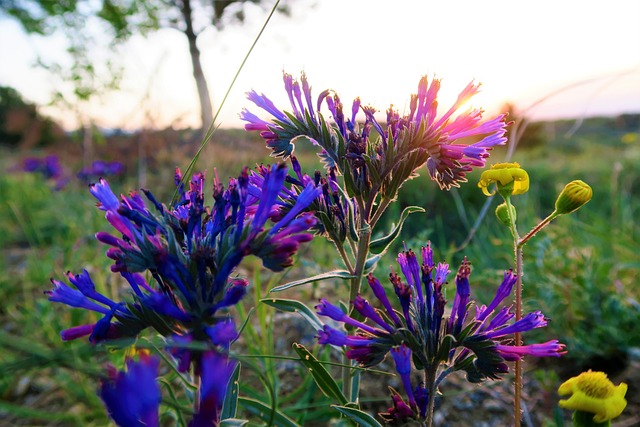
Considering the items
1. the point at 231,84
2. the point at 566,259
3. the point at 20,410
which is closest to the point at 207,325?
the point at 231,84

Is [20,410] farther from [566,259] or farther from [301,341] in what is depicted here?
[566,259]

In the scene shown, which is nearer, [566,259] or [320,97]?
[320,97]

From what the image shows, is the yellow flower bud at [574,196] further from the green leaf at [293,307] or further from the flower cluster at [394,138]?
the green leaf at [293,307]

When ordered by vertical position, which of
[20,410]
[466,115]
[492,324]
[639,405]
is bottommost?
[639,405]

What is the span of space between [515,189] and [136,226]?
2.30ft

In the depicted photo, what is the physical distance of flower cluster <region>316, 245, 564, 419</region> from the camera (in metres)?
0.86

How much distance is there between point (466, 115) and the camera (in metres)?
1.06

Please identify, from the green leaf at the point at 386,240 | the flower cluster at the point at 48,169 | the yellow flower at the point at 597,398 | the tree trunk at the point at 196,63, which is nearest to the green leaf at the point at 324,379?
the green leaf at the point at 386,240

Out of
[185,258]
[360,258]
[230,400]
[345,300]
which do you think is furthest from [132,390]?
[345,300]

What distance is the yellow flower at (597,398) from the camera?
0.72m

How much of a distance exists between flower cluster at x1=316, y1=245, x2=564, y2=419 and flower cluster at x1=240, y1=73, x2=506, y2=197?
0.67 feet

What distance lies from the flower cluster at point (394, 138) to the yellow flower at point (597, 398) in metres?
0.45

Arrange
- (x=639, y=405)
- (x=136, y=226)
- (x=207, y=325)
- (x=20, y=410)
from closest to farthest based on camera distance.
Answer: (x=207, y=325) → (x=136, y=226) → (x=20, y=410) → (x=639, y=405)

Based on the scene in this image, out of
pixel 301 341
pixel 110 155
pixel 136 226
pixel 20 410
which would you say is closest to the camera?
pixel 136 226
